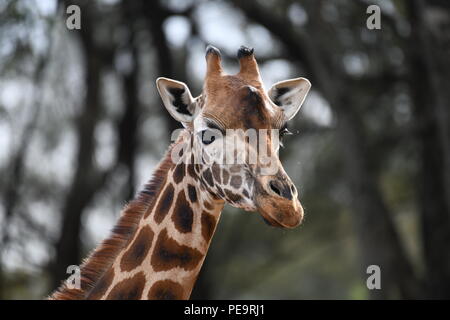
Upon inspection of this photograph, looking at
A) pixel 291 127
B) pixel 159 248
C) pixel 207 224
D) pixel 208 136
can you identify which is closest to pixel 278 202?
pixel 208 136

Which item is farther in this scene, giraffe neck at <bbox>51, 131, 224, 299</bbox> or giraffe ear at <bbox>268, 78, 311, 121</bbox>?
giraffe ear at <bbox>268, 78, 311, 121</bbox>

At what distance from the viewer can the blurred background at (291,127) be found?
13898 mm

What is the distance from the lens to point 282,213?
14.3 feet

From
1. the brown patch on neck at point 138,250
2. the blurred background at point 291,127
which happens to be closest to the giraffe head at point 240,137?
the brown patch on neck at point 138,250

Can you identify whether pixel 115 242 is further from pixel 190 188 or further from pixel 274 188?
pixel 274 188

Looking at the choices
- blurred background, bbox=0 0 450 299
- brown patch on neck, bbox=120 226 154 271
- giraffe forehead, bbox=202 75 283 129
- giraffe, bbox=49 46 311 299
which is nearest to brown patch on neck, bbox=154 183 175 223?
giraffe, bbox=49 46 311 299

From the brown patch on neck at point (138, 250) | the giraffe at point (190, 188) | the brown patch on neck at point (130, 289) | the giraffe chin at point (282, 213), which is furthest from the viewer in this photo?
the brown patch on neck at point (138, 250)

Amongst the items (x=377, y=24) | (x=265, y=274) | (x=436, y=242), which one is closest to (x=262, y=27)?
(x=436, y=242)

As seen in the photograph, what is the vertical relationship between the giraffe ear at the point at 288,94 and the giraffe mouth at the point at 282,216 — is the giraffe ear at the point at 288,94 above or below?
above

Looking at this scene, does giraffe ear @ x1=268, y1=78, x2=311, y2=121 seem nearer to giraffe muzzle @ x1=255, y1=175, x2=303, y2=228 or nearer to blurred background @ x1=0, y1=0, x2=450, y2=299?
giraffe muzzle @ x1=255, y1=175, x2=303, y2=228

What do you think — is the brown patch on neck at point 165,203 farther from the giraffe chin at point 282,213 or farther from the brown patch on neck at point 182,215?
the giraffe chin at point 282,213

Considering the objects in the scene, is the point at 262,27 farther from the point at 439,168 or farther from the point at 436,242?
the point at 436,242

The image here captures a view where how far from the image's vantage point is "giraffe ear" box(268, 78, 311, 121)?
5.33 metres
